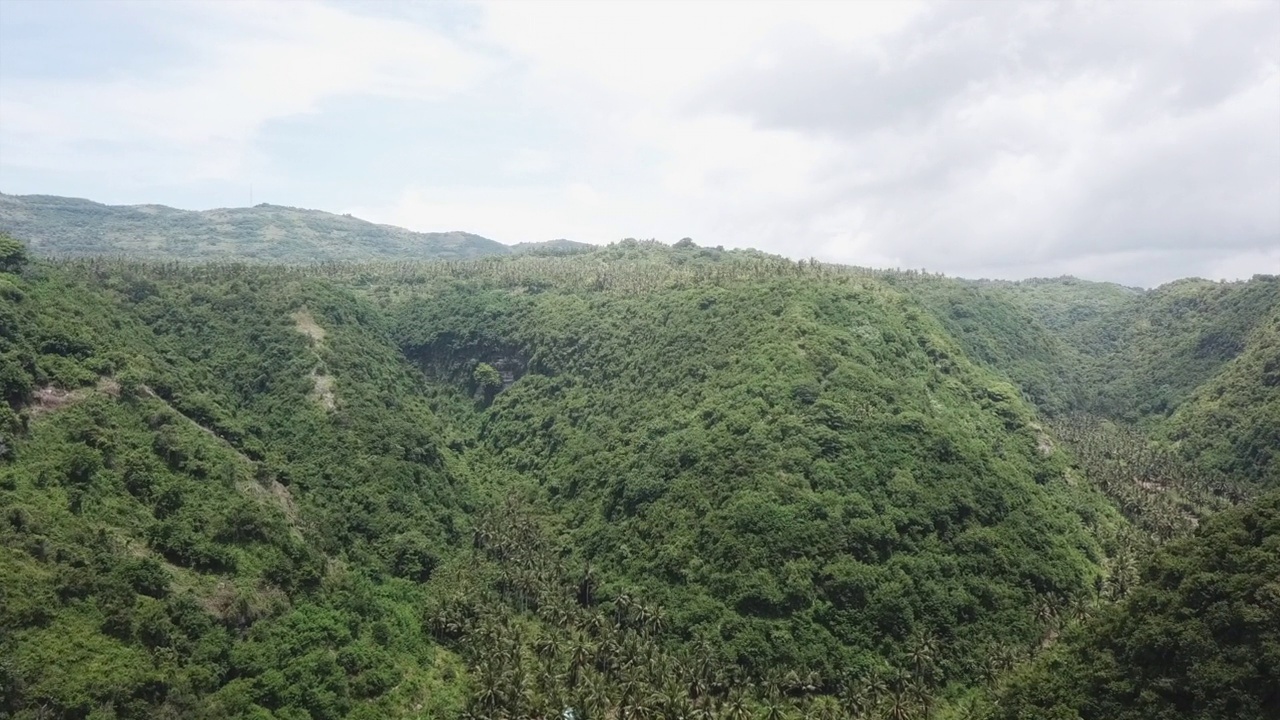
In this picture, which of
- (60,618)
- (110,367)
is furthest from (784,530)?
(110,367)

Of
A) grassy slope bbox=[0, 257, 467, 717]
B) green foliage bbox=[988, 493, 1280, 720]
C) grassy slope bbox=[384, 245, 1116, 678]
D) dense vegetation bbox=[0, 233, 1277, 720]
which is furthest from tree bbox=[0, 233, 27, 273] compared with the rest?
green foliage bbox=[988, 493, 1280, 720]

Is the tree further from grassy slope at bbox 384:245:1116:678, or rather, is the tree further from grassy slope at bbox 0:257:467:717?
grassy slope at bbox 384:245:1116:678

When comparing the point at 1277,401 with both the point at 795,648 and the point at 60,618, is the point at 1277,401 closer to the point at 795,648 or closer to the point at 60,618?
the point at 795,648

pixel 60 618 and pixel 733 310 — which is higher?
pixel 733 310

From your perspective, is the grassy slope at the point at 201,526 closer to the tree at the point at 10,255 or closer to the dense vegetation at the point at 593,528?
the dense vegetation at the point at 593,528

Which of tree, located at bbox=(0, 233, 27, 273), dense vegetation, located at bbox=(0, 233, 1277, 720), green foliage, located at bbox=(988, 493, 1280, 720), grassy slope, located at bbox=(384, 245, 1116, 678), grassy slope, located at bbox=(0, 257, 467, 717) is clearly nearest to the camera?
green foliage, located at bbox=(988, 493, 1280, 720)

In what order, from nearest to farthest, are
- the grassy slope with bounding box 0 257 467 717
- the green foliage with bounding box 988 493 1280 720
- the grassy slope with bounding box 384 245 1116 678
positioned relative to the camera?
the green foliage with bounding box 988 493 1280 720
the grassy slope with bounding box 0 257 467 717
the grassy slope with bounding box 384 245 1116 678

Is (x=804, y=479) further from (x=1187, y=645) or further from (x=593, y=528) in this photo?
(x=1187, y=645)

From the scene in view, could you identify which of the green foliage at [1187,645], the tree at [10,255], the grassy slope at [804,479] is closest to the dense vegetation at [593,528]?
the green foliage at [1187,645]
